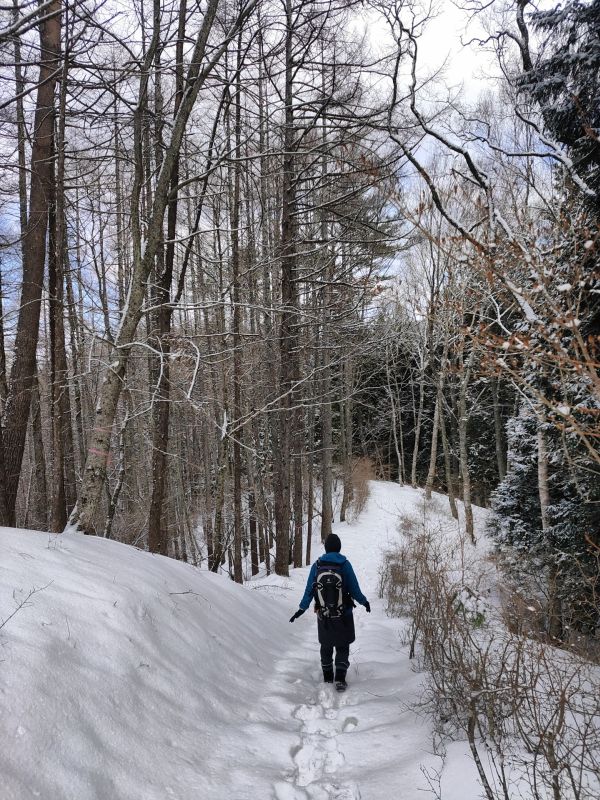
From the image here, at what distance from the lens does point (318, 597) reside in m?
4.43

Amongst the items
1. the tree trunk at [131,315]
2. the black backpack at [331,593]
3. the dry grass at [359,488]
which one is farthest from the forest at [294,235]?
the dry grass at [359,488]

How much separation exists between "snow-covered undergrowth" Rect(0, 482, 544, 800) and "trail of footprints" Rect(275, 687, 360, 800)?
0.04 feet

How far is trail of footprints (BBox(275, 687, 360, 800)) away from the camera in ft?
8.59

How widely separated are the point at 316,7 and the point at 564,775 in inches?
379

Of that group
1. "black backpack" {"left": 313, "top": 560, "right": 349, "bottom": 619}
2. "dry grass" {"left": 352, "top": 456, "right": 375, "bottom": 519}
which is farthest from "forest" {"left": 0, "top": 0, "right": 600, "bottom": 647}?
"dry grass" {"left": 352, "top": 456, "right": 375, "bottom": 519}

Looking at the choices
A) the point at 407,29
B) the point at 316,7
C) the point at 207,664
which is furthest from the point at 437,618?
the point at 316,7

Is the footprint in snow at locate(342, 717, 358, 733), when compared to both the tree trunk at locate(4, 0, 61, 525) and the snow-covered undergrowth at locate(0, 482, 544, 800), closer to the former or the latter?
the snow-covered undergrowth at locate(0, 482, 544, 800)

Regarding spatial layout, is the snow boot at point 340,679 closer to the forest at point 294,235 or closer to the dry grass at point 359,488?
the forest at point 294,235

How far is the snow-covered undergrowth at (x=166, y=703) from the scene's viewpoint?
80.2 inches

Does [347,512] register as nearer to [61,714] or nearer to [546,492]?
[546,492]

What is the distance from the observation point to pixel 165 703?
2766 millimetres

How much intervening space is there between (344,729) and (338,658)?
2.78ft

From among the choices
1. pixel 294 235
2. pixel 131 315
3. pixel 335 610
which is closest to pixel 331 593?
pixel 335 610

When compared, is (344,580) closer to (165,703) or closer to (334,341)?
(165,703)
